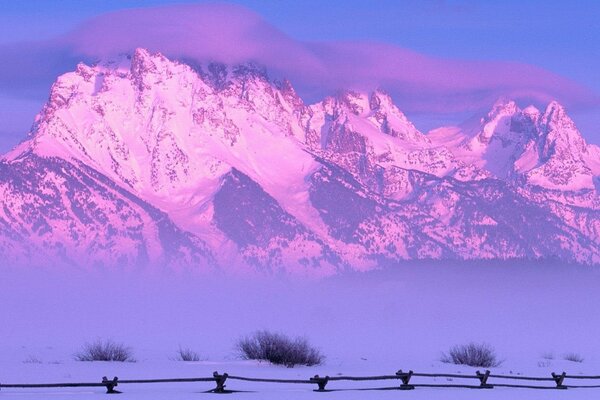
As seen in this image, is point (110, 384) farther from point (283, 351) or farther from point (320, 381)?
point (283, 351)

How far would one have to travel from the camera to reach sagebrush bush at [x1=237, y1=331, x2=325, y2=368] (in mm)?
58562

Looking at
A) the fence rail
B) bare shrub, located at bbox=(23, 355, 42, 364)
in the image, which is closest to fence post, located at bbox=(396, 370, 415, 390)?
the fence rail

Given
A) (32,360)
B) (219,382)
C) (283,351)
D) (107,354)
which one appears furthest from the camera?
(283,351)

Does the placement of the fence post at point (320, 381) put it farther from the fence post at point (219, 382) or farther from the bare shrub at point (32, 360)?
the bare shrub at point (32, 360)

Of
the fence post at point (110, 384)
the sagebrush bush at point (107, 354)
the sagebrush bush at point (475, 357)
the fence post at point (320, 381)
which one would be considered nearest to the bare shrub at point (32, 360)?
the sagebrush bush at point (107, 354)

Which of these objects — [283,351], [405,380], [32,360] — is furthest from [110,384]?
[283,351]

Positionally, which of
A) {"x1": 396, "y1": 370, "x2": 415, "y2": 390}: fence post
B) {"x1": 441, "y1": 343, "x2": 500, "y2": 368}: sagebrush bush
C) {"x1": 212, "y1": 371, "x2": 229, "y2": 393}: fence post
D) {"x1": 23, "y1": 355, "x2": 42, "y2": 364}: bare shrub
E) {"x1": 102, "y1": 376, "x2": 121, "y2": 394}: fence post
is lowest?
{"x1": 102, "y1": 376, "x2": 121, "y2": 394}: fence post

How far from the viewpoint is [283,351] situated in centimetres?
→ 5866

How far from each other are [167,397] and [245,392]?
3.26m

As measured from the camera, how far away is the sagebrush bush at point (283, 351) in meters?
58.6

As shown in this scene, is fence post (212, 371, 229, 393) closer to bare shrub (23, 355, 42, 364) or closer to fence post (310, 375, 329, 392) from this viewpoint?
fence post (310, 375, 329, 392)

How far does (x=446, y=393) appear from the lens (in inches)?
1857

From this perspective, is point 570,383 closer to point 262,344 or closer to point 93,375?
point 262,344

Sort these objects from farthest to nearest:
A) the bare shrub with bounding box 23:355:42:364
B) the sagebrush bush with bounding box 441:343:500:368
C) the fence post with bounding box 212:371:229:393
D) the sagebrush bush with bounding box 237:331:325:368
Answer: the sagebrush bush with bounding box 441:343:500:368 < the sagebrush bush with bounding box 237:331:325:368 < the bare shrub with bounding box 23:355:42:364 < the fence post with bounding box 212:371:229:393
